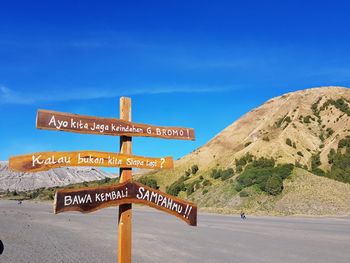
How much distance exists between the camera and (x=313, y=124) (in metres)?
84.7

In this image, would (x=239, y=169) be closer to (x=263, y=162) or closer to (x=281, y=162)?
(x=263, y=162)

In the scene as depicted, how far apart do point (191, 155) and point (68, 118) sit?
3603 inches

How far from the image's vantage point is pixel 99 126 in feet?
24.2

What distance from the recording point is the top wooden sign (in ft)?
22.2

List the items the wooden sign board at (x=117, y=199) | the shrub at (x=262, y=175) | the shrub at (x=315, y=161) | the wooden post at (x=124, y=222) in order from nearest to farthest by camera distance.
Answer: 1. the wooden sign board at (x=117, y=199)
2. the wooden post at (x=124, y=222)
3. the shrub at (x=262, y=175)
4. the shrub at (x=315, y=161)

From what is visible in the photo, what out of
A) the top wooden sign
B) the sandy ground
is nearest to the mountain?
the sandy ground

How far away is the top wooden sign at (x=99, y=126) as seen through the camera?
22.2 feet

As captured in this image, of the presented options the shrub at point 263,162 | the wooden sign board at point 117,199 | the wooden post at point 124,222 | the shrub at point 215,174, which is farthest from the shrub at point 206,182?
the wooden post at point 124,222

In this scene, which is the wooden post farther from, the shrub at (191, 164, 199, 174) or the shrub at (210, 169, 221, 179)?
the shrub at (191, 164, 199, 174)

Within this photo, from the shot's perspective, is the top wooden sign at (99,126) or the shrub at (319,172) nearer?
the top wooden sign at (99,126)

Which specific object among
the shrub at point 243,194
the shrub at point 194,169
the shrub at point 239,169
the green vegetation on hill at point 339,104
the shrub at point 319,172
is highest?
the green vegetation on hill at point 339,104

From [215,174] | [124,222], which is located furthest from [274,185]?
[124,222]

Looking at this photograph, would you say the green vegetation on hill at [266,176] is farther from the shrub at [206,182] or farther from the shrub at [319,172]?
the shrub at [206,182]

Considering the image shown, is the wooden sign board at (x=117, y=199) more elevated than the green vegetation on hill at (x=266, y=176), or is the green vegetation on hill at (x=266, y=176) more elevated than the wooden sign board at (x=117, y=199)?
the green vegetation on hill at (x=266, y=176)
